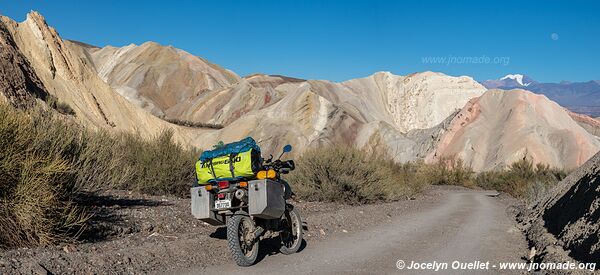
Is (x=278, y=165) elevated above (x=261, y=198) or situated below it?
above

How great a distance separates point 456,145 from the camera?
154 ft

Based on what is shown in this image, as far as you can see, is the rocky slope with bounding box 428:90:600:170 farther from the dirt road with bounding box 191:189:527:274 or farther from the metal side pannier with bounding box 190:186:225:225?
the metal side pannier with bounding box 190:186:225:225

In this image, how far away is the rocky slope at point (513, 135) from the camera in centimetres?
4053

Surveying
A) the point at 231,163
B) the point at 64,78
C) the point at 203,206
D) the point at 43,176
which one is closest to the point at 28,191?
the point at 43,176

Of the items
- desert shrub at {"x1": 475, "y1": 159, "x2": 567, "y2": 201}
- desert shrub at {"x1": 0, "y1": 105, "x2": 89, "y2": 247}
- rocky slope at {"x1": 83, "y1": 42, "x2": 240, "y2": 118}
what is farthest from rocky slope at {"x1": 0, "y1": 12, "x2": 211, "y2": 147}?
rocky slope at {"x1": 83, "y1": 42, "x2": 240, "y2": 118}

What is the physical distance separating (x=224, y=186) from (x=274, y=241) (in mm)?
2075

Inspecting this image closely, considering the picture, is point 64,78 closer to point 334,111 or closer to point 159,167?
point 159,167

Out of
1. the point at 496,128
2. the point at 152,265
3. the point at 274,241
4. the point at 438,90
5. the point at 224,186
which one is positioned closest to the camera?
the point at 152,265

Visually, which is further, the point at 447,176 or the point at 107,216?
the point at 447,176

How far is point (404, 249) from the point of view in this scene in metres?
8.16

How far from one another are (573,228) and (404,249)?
2.55m

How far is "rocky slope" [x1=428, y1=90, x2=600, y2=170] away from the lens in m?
40.5

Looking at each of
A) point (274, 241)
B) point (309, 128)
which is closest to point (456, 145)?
point (309, 128)

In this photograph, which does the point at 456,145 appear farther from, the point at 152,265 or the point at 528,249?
the point at 152,265
